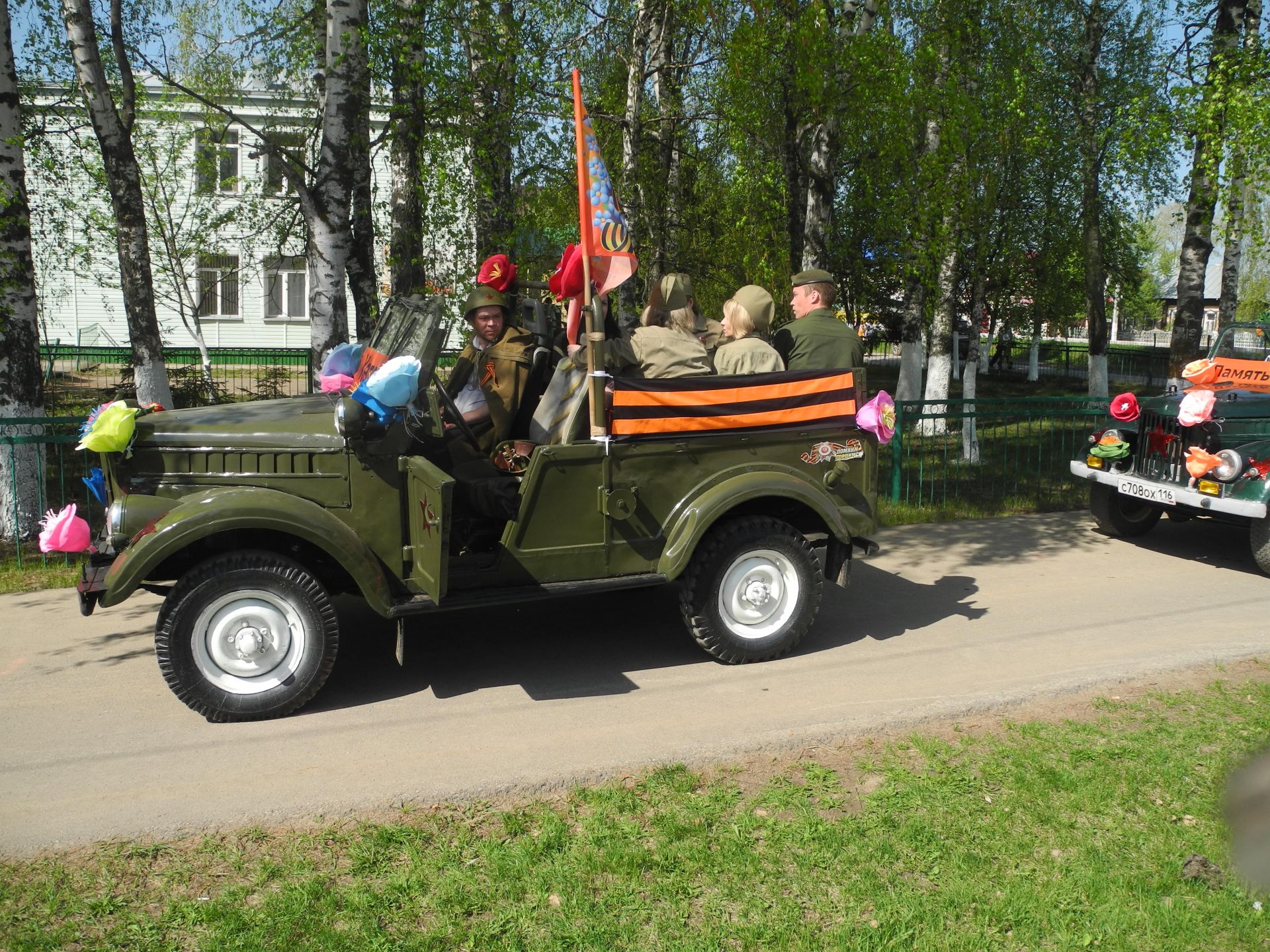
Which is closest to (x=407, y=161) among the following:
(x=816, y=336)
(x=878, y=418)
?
(x=816, y=336)

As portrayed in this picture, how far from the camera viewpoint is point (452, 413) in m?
5.72

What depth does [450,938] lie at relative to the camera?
3287 millimetres

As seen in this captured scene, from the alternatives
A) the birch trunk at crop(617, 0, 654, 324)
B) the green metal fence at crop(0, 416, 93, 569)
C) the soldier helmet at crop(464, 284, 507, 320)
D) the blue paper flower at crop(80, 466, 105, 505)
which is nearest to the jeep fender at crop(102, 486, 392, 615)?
the blue paper flower at crop(80, 466, 105, 505)

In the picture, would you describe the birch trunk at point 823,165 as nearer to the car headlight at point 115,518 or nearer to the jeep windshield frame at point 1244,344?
the jeep windshield frame at point 1244,344

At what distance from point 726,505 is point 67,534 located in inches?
123

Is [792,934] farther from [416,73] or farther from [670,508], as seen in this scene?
[416,73]

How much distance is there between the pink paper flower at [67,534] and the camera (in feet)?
15.9

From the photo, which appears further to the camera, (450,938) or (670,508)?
(670,508)

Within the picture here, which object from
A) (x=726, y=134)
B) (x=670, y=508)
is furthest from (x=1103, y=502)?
(x=726, y=134)

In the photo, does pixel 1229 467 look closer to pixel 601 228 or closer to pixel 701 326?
pixel 701 326

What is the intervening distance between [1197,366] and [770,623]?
525cm

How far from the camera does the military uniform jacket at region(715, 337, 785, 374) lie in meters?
6.17

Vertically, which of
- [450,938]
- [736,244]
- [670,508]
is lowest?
[450,938]

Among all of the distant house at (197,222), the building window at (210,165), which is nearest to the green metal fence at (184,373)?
the distant house at (197,222)
